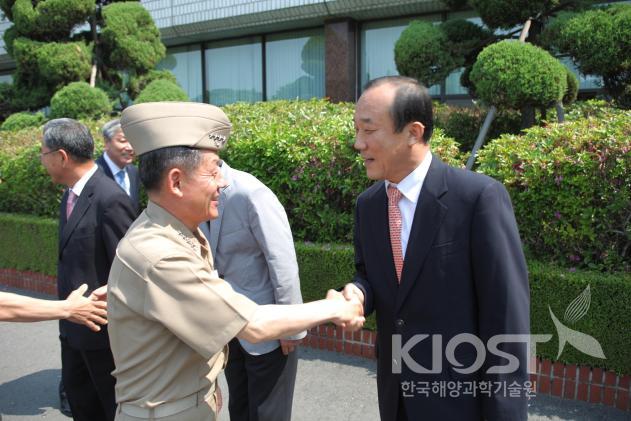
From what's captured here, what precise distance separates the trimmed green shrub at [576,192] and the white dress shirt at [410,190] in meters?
2.12

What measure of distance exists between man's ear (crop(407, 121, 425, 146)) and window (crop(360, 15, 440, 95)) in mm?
9488

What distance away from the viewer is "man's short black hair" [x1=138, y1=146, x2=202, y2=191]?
1.81 metres

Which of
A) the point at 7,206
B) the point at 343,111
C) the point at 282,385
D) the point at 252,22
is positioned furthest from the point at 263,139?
the point at 252,22

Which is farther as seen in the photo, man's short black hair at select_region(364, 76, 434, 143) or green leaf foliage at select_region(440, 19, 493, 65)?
green leaf foliage at select_region(440, 19, 493, 65)

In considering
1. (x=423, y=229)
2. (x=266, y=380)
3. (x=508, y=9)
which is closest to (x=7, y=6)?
(x=508, y=9)

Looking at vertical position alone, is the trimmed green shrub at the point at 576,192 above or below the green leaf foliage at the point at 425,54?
below

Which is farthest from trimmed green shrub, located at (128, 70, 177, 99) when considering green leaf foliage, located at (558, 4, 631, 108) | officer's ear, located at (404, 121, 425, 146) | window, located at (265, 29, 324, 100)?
officer's ear, located at (404, 121, 425, 146)

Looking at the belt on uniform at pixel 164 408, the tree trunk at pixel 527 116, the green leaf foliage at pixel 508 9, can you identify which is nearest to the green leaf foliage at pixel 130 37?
the green leaf foliage at pixel 508 9

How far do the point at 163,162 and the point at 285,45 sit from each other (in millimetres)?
11731

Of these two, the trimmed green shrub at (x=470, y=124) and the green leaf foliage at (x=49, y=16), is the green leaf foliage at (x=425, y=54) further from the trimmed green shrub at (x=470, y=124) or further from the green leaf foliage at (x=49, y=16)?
the green leaf foliage at (x=49, y=16)

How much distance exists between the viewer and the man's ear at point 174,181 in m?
1.81

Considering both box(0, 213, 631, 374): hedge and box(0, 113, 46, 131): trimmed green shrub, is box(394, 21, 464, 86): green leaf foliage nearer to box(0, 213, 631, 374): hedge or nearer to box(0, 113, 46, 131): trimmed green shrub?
box(0, 213, 631, 374): hedge

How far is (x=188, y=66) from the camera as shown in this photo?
14.6 meters

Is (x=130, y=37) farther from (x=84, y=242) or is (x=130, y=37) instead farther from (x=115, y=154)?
(x=84, y=242)
